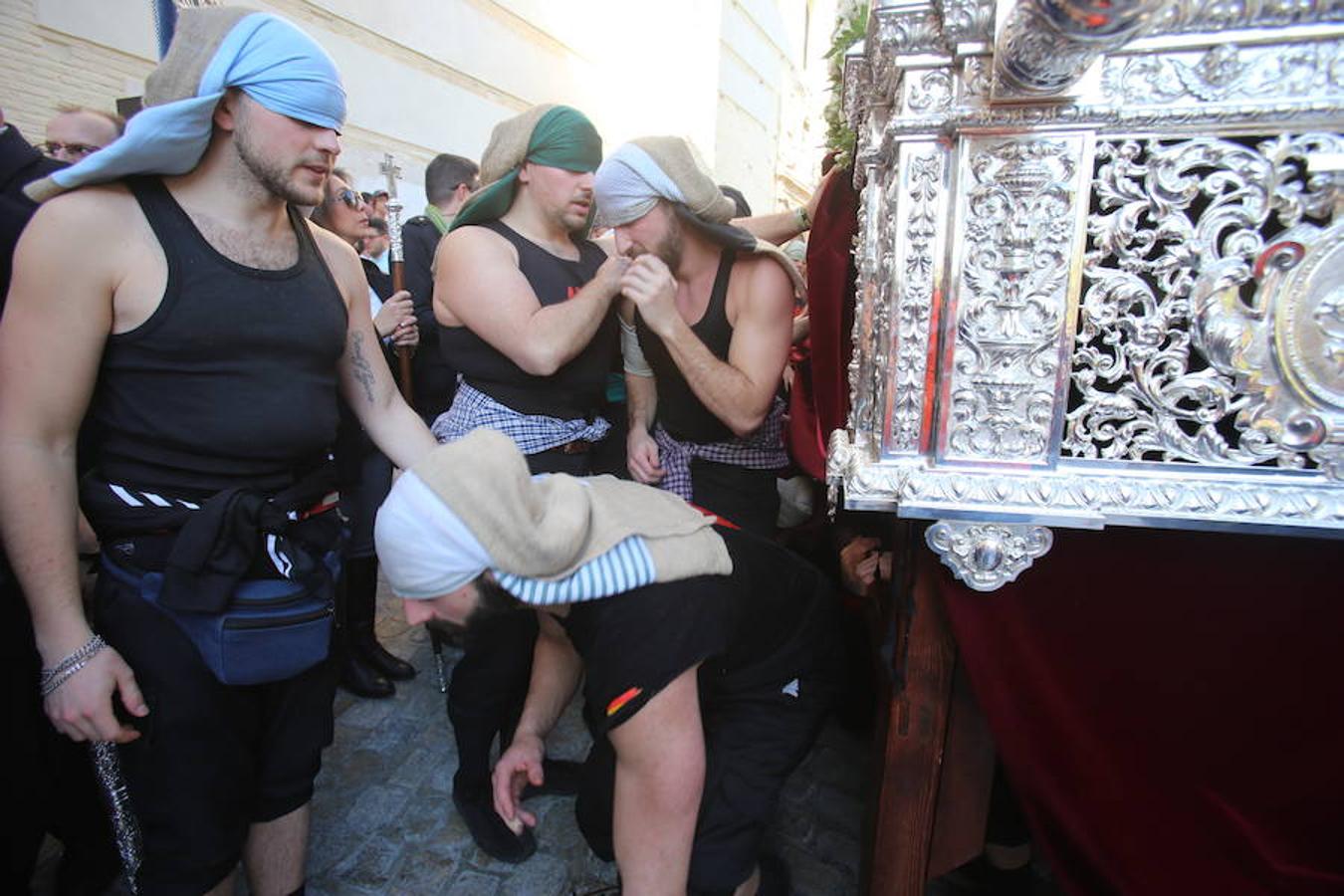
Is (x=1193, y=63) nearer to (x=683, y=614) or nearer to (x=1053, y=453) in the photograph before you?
(x=1053, y=453)

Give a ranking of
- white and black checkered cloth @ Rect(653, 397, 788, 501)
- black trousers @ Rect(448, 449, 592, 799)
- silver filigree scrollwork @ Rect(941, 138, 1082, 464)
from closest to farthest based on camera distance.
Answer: silver filigree scrollwork @ Rect(941, 138, 1082, 464), black trousers @ Rect(448, 449, 592, 799), white and black checkered cloth @ Rect(653, 397, 788, 501)

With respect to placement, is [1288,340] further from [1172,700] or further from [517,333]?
[517,333]

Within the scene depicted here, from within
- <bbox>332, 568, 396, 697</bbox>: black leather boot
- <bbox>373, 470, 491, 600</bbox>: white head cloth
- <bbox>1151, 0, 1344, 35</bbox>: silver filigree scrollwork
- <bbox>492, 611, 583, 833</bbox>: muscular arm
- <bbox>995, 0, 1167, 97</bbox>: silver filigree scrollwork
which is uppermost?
<bbox>1151, 0, 1344, 35</bbox>: silver filigree scrollwork

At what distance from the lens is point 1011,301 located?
1068 millimetres

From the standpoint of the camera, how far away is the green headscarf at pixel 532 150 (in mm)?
2119

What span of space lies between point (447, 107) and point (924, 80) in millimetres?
9147

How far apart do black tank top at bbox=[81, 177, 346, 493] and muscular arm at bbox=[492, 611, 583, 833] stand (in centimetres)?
83

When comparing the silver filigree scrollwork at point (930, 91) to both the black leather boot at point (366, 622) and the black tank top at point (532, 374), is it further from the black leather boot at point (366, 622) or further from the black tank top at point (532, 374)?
the black leather boot at point (366, 622)

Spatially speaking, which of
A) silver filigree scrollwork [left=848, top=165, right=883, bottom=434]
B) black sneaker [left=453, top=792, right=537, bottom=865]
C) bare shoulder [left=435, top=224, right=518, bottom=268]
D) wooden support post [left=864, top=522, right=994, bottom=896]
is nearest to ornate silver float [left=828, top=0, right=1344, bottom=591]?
silver filigree scrollwork [left=848, top=165, right=883, bottom=434]

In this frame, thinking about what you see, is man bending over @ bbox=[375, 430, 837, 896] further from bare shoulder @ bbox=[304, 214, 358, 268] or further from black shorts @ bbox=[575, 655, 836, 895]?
bare shoulder @ bbox=[304, 214, 358, 268]

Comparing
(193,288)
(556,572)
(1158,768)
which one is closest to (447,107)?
(193,288)

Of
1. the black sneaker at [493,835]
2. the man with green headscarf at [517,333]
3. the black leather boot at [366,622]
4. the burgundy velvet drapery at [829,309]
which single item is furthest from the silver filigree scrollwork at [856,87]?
the black leather boot at [366,622]

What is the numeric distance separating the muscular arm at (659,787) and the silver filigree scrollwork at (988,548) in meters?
0.55

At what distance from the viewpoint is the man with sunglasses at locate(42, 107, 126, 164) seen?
2559 millimetres
